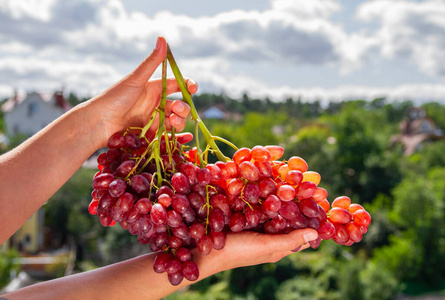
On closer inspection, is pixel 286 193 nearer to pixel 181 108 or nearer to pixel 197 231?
pixel 197 231

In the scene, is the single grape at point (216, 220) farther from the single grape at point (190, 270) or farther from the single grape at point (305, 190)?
the single grape at point (305, 190)

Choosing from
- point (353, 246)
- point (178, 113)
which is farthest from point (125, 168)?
point (353, 246)

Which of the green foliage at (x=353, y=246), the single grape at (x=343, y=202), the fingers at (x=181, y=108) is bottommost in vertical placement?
the green foliage at (x=353, y=246)

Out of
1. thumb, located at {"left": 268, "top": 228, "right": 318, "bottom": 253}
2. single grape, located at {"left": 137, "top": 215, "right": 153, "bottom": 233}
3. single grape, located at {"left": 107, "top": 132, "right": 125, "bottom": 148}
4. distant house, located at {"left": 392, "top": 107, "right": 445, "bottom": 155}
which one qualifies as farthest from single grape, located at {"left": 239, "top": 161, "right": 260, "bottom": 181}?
distant house, located at {"left": 392, "top": 107, "right": 445, "bottom": 155}

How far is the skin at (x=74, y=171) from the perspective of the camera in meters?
1.11

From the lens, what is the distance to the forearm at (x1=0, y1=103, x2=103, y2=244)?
1.08 meters

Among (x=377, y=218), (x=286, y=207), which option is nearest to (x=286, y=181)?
(x=286, y=207)

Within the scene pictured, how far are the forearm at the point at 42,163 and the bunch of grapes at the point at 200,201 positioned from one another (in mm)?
121

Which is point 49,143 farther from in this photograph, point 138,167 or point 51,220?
point 51,220

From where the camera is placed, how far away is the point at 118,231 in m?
12.9

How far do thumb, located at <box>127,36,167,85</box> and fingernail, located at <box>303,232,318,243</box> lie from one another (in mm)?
737

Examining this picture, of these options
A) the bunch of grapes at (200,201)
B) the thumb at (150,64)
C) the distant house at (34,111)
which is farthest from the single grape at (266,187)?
the distant house at (34,111)

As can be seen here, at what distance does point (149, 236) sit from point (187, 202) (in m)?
0.21

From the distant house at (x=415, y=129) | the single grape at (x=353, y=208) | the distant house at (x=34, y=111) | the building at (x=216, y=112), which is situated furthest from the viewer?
the building at (x=216, y=112)
